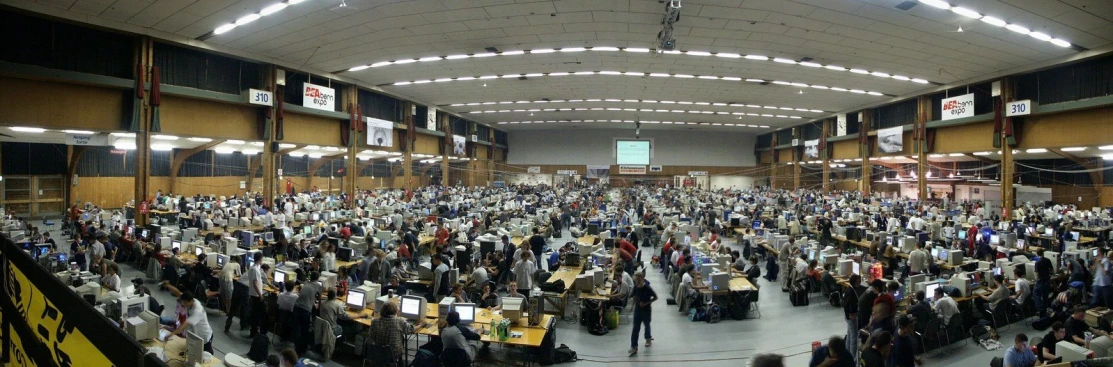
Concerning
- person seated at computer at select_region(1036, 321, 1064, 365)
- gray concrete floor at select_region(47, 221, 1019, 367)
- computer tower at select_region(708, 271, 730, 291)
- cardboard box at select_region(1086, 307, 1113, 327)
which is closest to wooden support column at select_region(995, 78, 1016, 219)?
gray concrete floor at select_region(47, 221, 1019, 367)

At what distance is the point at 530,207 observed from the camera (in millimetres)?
23109

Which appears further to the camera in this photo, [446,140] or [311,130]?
[446,140]

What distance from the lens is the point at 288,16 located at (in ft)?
40.7

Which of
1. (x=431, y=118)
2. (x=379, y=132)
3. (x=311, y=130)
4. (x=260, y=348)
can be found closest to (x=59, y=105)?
(x=311, y=130)

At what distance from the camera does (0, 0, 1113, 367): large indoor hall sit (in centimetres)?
707

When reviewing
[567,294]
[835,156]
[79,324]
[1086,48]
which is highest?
[1086,48]

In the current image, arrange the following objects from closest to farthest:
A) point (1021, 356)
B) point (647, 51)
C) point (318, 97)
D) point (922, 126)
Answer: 1. point (1021, 356)
2. point (647, 51)
3. point (318, 97)
4. point (922, 126)

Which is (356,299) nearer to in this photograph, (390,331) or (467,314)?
(390,331)

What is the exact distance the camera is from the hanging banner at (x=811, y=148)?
33.0 meters

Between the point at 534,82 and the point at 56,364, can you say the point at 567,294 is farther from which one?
the point at 534,82

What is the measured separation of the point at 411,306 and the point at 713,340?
16.0 feet

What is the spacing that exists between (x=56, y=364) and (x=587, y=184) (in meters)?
42.3

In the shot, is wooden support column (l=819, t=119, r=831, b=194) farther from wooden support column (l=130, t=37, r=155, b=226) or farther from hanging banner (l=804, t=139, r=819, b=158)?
wooden support column (l=130, t=37, r=155, b=226)

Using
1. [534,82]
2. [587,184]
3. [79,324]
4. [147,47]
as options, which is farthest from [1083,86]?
[587,184]
